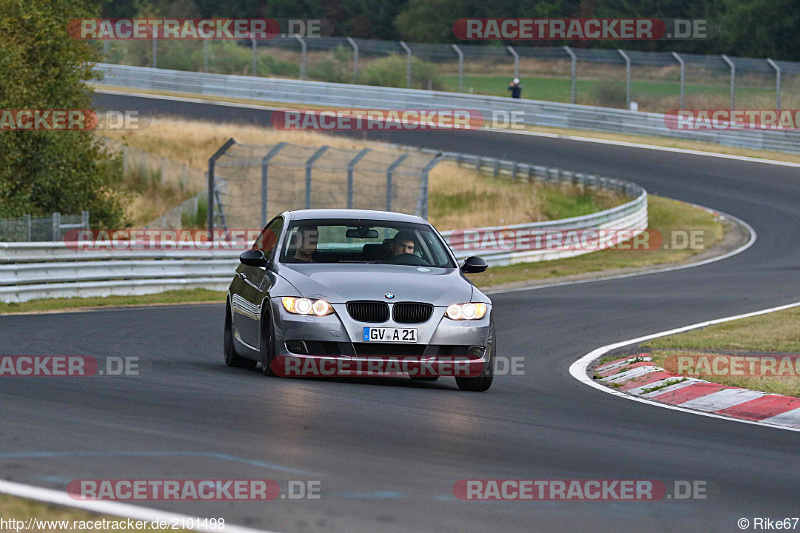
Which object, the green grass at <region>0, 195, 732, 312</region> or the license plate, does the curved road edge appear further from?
the license plate

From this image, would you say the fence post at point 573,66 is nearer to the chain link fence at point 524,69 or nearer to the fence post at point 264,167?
the chain link fence at point 524,69

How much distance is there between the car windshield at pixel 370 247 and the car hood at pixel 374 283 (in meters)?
0.24

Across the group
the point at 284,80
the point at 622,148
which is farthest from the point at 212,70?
the point at 622,148

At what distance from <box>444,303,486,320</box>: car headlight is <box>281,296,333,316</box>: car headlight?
939 mm

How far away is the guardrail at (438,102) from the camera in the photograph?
4578 centimetres

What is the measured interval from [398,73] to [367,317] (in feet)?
155

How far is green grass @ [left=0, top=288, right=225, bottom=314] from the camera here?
61.9ft

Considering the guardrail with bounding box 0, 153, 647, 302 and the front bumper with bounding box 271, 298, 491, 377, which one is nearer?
the front bumper with bounding box 271, 298, 491, 377

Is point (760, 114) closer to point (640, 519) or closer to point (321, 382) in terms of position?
point (321, 382)

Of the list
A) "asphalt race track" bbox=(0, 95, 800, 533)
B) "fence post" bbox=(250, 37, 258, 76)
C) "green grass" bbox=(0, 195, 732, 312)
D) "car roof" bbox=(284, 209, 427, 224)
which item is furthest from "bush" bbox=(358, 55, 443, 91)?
"car roof" bbox=(284, 209, 427, 224)

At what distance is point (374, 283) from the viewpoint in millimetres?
10172

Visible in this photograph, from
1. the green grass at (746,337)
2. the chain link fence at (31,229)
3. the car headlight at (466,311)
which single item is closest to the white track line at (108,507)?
the car headlight at (466,311)

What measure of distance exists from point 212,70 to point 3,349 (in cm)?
5002

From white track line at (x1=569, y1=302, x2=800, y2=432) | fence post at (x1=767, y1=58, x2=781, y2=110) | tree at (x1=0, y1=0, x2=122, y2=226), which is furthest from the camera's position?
fence post at (x1=767, y1=58, x2=781, y2=110)
